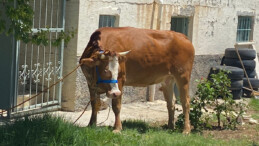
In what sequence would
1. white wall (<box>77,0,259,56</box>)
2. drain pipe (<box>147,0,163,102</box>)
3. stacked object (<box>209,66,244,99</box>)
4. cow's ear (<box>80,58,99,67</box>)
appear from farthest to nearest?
stacked object (<box>209,66,244,99</box>) < drain pipe (<box>147,0,163,102</box>) < white wall (<box>77,0,259,56</box>) < cow's ear (<box>80,58,99,67</box>)

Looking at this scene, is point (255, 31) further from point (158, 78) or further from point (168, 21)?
point (158, 78)

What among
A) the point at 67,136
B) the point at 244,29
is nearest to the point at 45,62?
the point at 67,136

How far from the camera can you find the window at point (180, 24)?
45.4 feet

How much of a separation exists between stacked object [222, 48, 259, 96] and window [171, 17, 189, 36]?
1.78 meters

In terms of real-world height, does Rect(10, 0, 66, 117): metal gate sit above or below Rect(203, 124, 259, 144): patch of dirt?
above

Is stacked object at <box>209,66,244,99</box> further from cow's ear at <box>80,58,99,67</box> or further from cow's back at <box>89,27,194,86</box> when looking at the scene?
cow's ear at <box>80,58,99,67</box>

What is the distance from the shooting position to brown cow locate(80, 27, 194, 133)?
26.7ft

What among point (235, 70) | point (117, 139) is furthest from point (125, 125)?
point (235, 70)

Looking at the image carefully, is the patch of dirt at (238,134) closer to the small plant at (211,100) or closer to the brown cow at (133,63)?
the small plant at (211,100)

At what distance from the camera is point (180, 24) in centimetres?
1393

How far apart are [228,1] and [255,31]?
2.01 m

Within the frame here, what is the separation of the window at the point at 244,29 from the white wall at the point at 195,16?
180 mm

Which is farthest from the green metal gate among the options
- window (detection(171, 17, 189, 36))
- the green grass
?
window (detection(171, 17, 189, 36))

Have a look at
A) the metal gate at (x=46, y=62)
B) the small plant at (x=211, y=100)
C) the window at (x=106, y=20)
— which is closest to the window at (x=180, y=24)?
the window at (x=106, y=20)
